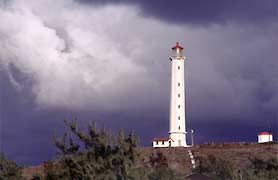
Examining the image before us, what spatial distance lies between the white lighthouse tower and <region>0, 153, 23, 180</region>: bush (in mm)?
44551

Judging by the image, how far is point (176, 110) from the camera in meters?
97.1

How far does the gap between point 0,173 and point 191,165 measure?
120 ft

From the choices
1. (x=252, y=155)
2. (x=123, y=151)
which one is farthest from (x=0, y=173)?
(x=252, y=155)

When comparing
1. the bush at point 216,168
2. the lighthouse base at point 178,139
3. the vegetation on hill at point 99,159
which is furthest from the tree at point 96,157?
the lighthouse base at point 178,139

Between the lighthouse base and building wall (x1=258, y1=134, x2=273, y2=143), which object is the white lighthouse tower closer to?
the lighthouse base

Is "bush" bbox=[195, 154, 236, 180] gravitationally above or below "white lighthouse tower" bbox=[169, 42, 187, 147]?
below

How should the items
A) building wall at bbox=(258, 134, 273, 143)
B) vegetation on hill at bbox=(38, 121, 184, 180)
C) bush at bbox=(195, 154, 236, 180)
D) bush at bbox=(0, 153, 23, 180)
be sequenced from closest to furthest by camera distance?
vegetation on hill at bbox=(38, 121, 184, 180), bush at bbox=(0, 153, 23, 180), bush at bbox=(195, 154, 236, 180), building wall at bbox=(258, 134, 273, 143)

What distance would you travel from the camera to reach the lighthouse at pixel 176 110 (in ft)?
316

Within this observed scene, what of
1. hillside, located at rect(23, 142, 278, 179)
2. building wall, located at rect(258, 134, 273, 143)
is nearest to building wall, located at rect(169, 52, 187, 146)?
hillside, located at rect(23, 142, 278, 179)

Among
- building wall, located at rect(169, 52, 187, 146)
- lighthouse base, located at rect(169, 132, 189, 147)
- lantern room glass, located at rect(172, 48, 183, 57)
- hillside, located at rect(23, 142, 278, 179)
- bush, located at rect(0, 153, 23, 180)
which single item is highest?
lantern room glass, located at rect(172, 48, 183, 57)

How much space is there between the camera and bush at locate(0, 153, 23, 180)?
50681mm

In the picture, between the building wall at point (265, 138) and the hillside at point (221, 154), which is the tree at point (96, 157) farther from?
the building wall at point (265, 138)

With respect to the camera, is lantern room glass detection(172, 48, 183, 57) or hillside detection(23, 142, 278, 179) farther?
lantern room glass detection(172, 48, 183, 57)

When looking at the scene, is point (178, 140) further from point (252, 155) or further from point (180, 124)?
point (252, 155)
